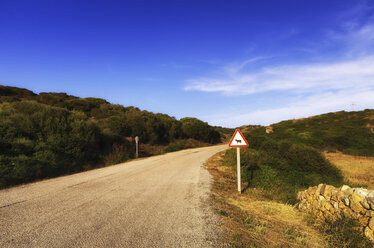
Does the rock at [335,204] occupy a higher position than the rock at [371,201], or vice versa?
the rock at [371,201]

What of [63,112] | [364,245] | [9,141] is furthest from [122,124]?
[364,245]

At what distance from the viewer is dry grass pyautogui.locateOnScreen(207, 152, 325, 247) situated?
3.70m

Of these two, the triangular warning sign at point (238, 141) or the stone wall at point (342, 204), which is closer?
the stone wall at point (342, 204)

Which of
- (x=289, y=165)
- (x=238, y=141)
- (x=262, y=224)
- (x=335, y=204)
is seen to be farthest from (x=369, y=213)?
(x=289, y=165)

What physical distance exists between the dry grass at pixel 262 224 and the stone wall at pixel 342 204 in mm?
431

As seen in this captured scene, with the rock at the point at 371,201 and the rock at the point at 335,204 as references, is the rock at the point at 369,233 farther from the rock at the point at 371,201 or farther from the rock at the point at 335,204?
the rock at the point at 335,204

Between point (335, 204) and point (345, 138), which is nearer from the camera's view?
point (335, 204)

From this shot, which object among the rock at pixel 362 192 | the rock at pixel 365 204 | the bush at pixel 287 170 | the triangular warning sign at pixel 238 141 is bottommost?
the bush at pixel 287 170

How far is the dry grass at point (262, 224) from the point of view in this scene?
370cm

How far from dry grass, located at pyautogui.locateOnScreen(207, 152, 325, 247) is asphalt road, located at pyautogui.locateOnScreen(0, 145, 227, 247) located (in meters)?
0.38

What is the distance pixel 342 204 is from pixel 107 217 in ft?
17.3

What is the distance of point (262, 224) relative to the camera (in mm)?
4383

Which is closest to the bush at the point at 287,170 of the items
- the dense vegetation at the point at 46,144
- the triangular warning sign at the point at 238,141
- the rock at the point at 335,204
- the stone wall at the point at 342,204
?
the stone wall at the point at 342,204

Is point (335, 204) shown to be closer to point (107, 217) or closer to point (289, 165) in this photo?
point (107, 217)
